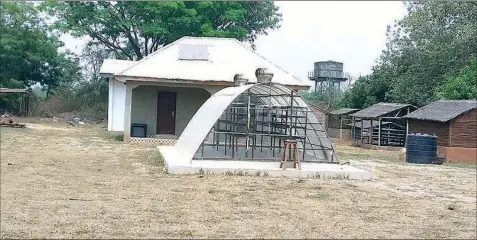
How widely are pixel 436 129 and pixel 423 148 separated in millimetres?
1988

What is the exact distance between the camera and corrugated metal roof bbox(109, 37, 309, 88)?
18578mm

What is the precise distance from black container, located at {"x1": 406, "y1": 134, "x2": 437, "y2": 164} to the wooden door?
826 cm

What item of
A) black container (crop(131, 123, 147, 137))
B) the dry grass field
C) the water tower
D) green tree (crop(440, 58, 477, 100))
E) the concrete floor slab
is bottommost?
the dry grass field

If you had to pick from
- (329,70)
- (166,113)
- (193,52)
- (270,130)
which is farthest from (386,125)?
(329,70)

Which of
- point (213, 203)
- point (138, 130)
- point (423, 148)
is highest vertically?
point (138, 130)

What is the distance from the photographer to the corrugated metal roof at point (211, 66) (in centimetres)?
1858

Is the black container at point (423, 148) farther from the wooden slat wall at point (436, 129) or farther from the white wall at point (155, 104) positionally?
the white wall at point (155, 104)

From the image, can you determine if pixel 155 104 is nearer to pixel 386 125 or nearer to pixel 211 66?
pixel 211 66

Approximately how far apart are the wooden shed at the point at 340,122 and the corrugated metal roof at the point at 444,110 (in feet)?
30.5

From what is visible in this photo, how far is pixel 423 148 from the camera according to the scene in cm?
1588

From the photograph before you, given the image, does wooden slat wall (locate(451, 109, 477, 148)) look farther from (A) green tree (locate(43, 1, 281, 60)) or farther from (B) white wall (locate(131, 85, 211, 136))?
(A) green tree (locate(43, 1, 281, 60))

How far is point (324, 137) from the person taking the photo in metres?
12.7

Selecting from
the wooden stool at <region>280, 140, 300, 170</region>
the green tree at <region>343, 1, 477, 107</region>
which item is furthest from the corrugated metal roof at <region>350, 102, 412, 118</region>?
the wooden stool at <region>280, 140, 300, 170</region>

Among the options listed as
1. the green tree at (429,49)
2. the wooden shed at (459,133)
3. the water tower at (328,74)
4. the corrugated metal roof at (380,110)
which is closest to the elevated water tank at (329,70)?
the water tower at (328,74)
